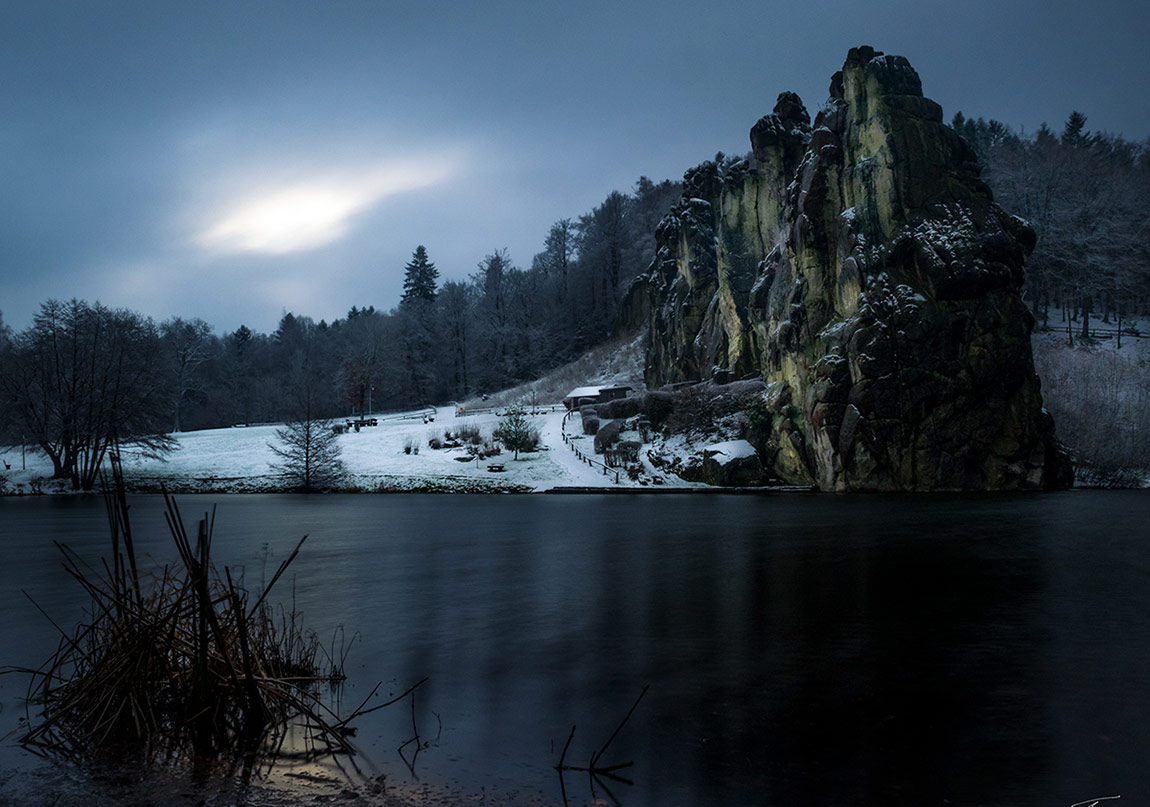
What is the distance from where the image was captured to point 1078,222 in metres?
77.5

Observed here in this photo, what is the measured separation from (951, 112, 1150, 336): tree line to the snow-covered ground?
5147 centimetres

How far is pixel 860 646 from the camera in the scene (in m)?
13.7

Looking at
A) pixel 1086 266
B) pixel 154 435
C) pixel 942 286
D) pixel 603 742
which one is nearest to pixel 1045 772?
pixel 603 742

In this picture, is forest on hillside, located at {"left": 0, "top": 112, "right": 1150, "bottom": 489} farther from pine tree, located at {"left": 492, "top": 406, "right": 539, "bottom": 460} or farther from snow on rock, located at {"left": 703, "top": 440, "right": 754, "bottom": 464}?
snow on rock, located at {"left": 703, "top": 440, "right": 754, "bottom": 464}

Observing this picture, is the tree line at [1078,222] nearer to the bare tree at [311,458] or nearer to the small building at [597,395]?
the small building at [597,395]

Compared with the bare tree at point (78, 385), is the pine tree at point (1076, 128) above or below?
above

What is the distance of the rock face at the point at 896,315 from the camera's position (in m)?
47.6

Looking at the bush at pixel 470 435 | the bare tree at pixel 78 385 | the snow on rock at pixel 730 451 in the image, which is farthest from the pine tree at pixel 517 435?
the bare tree at pixel 78 385

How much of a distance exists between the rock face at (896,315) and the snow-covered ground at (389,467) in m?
12.3

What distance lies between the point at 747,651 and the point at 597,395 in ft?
226

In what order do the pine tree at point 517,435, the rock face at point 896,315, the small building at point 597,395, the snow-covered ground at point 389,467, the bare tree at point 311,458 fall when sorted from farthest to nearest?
the small building at point 597,395
the pine tree at point 517,435
the bare tree at point 311,458
the snow-covered ground at point 389,467
the rock face at point 896,315

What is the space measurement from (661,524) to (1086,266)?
64.6 metres

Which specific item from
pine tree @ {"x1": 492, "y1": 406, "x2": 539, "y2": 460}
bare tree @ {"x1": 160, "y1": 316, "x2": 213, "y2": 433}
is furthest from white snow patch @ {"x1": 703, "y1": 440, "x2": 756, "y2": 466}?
bare tree @ {"x1": 160, "y1": 316, "x2": 213, "y2": 433}

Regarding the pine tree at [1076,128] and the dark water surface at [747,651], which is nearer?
the dark water surface at [747,651]
